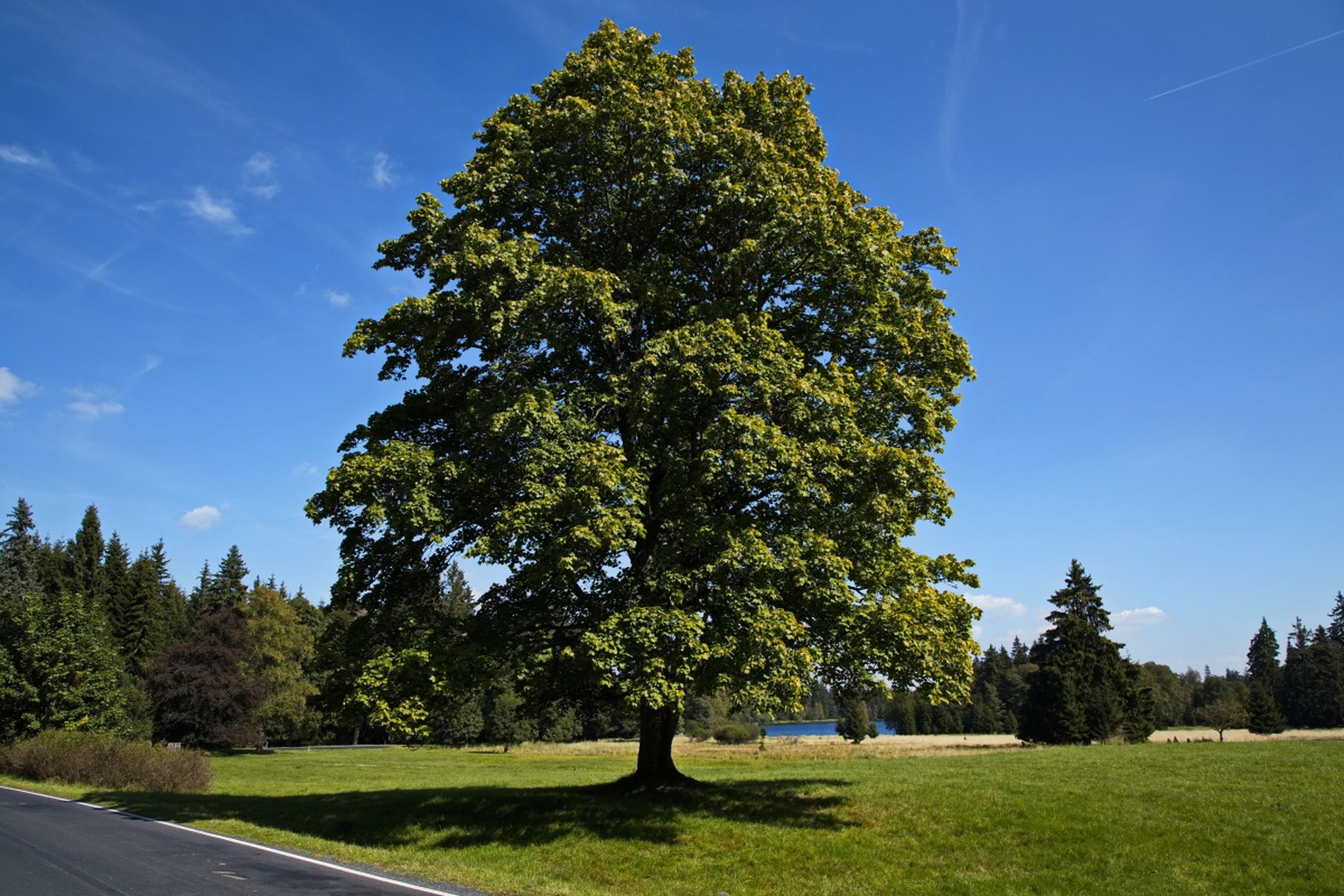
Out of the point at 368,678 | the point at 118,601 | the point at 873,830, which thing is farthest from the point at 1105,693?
the point at 118,601

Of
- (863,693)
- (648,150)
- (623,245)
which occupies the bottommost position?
(863,693)

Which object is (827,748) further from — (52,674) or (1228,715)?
(1228,715)

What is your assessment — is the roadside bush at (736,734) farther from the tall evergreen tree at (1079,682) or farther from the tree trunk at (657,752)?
the tree trunk at (657,752)

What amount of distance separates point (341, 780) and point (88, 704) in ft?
49.8

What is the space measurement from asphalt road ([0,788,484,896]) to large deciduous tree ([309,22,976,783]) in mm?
4668

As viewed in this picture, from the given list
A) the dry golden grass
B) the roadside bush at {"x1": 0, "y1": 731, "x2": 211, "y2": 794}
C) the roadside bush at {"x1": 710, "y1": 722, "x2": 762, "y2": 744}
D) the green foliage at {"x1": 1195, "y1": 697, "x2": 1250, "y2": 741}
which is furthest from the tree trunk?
the green foliage at {"x1": 1195, "y1": 697, "x2": 1250, "y2": 741}

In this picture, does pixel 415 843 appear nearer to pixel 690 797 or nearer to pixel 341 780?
pixel 690 797

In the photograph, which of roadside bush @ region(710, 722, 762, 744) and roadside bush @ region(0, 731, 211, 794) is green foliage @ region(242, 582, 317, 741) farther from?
roadside bush @ region(0, 731, 211, 794)

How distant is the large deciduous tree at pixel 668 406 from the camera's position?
538 inches

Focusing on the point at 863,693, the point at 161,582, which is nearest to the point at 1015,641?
the point at 161,582

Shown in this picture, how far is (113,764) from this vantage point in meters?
26.9

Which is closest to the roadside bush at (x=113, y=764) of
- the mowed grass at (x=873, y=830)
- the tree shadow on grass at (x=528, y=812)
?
the mowed grass at (x=873, y=830)

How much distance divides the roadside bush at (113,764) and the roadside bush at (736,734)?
151 ft

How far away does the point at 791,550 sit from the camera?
13727 mm
